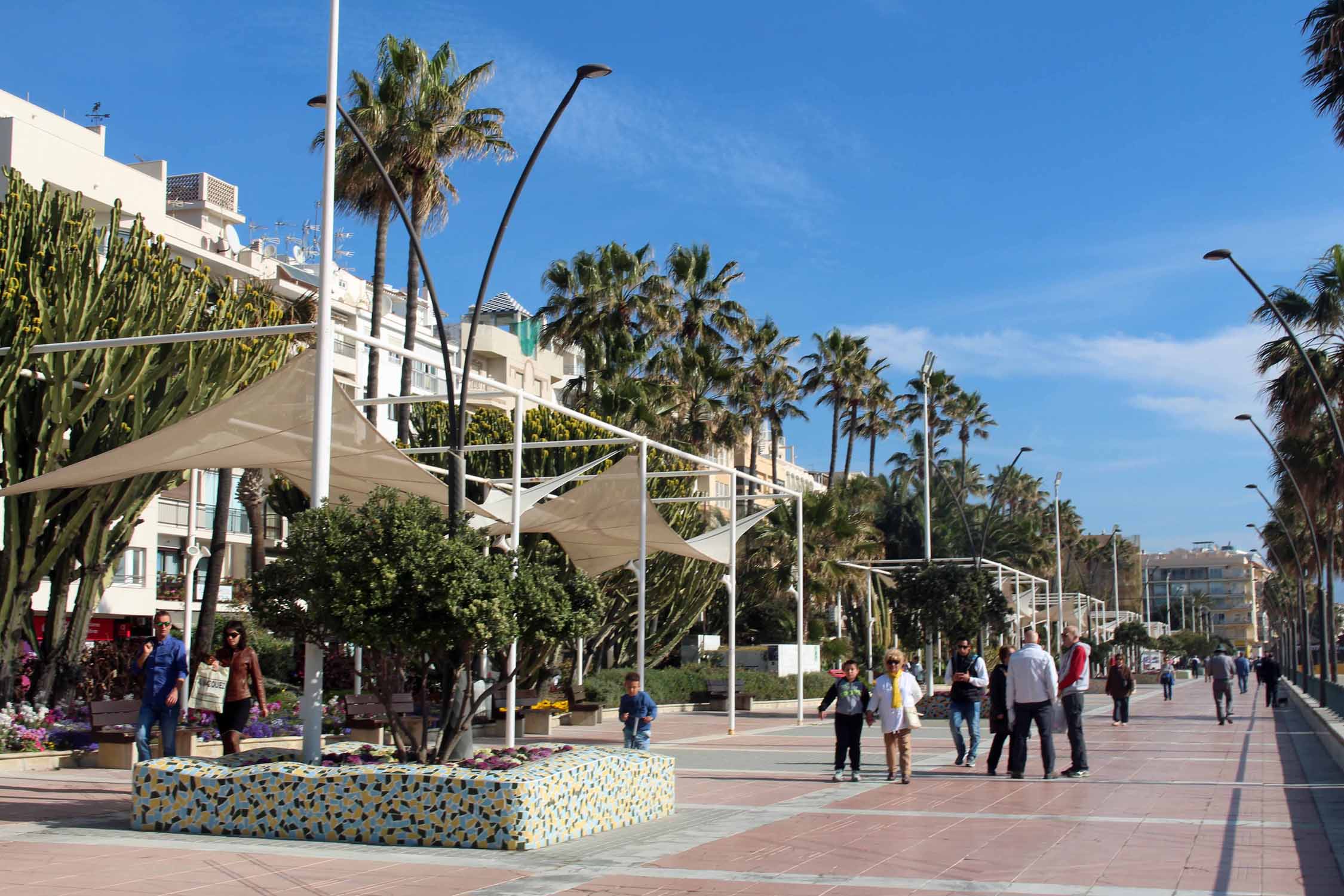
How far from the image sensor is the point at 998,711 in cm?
1570

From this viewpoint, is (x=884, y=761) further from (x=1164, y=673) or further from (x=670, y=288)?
(x=1164, y=673)

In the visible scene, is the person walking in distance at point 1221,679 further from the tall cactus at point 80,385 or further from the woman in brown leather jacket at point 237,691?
the woman in brown leather jacket at point 237,691

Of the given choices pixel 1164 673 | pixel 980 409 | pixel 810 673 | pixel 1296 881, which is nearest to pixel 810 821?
pixel 1296 881

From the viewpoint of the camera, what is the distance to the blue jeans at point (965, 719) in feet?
55.1

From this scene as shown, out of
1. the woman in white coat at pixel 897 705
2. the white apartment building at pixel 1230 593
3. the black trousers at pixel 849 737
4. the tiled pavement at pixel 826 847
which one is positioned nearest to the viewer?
the tiled pavement at pixel 826 847

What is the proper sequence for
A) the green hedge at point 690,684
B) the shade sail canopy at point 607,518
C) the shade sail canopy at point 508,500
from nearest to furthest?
the shade sail canopy at point 508,500, the shade sail canopy at point 607,518, the green hedge at point 690,684

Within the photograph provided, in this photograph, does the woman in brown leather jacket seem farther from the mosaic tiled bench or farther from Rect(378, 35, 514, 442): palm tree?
Rect(378, 35, 514, 442): palm tree

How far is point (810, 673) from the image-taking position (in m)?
39.5

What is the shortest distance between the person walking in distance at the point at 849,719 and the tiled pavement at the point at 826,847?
0.34 metres

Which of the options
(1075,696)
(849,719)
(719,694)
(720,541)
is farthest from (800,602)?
(849,719)

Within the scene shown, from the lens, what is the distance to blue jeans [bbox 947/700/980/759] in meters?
16.8

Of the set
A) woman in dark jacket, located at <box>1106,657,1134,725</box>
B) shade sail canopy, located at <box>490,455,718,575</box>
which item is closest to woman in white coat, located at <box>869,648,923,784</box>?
shade sail canopy, located at <box>490,455,718,575</box>

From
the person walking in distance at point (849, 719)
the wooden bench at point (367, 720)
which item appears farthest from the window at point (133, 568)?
the person walking in distance at point (849, 719)

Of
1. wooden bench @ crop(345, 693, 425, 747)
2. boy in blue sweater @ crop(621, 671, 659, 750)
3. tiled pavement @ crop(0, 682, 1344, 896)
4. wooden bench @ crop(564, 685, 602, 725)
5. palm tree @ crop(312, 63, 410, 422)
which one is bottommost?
wooden bench @ crop(564, 685, 602, 725)
